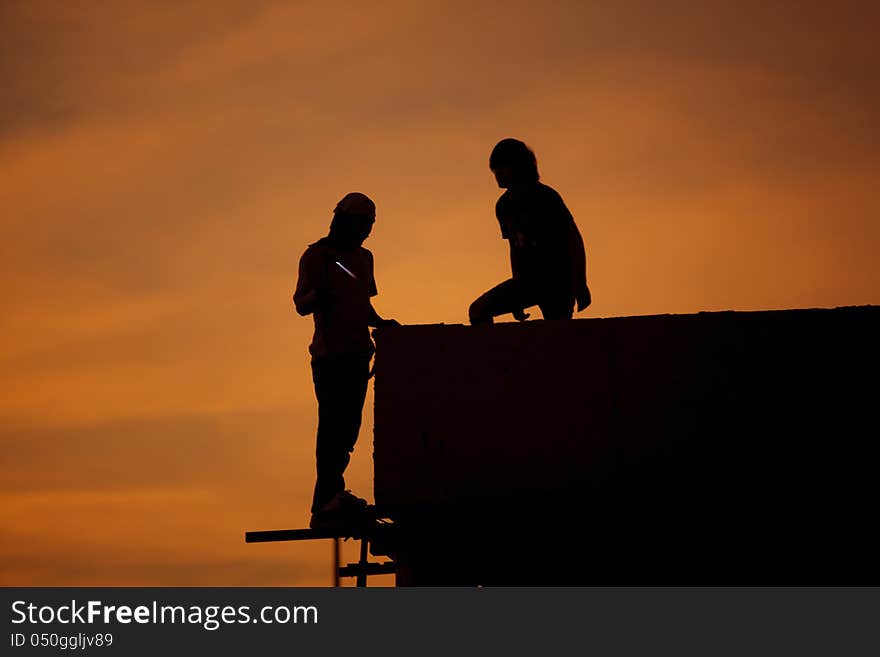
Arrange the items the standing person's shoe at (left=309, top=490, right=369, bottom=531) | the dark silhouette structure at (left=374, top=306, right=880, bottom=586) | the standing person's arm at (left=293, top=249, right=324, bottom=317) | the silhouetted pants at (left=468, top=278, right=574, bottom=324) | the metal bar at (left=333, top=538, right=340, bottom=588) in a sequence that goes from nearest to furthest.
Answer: the dark silhouette structure at (left=374, top=306, right=880, bottom=586)
the standing person's shoe at (left=309, top=490, right=369, bottom=531)
the silhouetted pants at (left=468, top=278, right=574, bottom=324)
the standing person's arm at (left=293, top=249, right=324, bottom=317)
the metal bar at (left=333, top=538, right=340, bottom=588)

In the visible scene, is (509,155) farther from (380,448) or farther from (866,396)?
(866,396)

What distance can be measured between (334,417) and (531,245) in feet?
5.77

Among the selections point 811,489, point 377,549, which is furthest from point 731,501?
point 377,549

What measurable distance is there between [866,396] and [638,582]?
1.89m

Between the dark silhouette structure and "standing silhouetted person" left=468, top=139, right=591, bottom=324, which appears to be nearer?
the dark silhouette structure

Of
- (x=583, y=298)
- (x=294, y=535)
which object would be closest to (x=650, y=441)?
(x=583, y=298)

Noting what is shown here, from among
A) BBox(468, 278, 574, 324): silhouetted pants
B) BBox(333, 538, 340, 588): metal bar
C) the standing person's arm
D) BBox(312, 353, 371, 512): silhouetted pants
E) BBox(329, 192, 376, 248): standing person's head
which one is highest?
BBox(329, 192, 376, 248): standing person's head

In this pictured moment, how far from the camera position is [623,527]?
7617mm

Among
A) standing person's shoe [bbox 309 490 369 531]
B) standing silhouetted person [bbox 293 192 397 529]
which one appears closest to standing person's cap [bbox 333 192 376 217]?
standing silhouetted person [bbox 293 192 397 529]

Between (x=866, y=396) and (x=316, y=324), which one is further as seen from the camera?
(x=316, y=324)

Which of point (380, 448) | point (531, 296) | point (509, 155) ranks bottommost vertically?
point (380, 448)

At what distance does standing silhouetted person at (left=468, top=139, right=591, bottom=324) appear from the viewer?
7.82m

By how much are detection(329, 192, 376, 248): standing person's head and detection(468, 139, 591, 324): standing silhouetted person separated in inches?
34.8

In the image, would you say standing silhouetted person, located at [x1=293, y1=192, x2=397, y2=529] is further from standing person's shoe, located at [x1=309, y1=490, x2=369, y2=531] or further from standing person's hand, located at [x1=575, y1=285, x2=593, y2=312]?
standing person's hand, located at [x1=575, y1=285, x2=593, y2=312]
